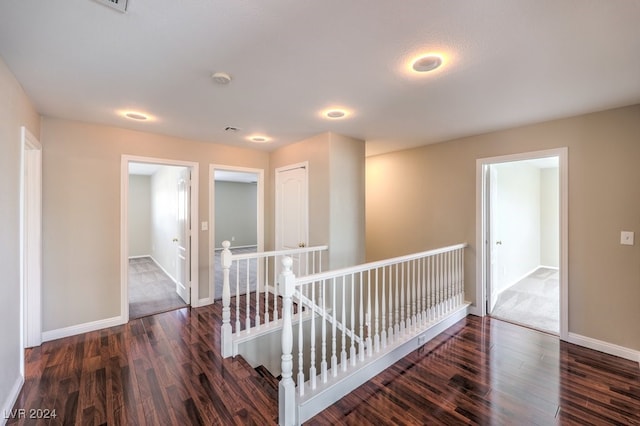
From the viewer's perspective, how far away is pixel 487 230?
141 inches

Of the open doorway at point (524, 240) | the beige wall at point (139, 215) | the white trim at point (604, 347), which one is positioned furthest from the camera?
the beige wall at point (139, 215)

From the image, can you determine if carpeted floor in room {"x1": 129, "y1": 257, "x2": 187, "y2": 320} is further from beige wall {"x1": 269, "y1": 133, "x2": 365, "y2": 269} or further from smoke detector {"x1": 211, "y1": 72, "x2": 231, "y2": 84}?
smoke detector {"x1": 211, "y1": 72, "x2": 231, "y2": 84}

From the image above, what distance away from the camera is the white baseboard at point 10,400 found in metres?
1.75

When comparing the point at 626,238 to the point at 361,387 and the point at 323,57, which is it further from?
the point at 323,57

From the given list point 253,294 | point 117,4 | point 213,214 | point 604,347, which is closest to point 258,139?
point 213,214

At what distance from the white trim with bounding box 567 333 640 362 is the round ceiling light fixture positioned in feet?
10.4

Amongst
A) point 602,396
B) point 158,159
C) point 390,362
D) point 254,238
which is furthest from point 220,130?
point 254,238

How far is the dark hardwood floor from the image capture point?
6.06 feet

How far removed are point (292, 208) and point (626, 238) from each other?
374 centimetres

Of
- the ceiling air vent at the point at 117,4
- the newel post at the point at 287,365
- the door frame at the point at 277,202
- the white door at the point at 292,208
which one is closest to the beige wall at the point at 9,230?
the ceiling air vent at the point at 117,4

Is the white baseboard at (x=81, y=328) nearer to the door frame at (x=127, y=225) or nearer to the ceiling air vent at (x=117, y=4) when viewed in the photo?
the door frame at (x=127, y=225)

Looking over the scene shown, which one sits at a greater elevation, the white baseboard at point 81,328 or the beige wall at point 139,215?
the beige wall at point 139,215

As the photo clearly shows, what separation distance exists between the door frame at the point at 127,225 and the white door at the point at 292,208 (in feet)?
4.05

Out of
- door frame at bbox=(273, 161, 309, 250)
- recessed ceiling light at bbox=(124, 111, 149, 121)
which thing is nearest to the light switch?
door frame at bbox=(273, 161, 309, 250)
